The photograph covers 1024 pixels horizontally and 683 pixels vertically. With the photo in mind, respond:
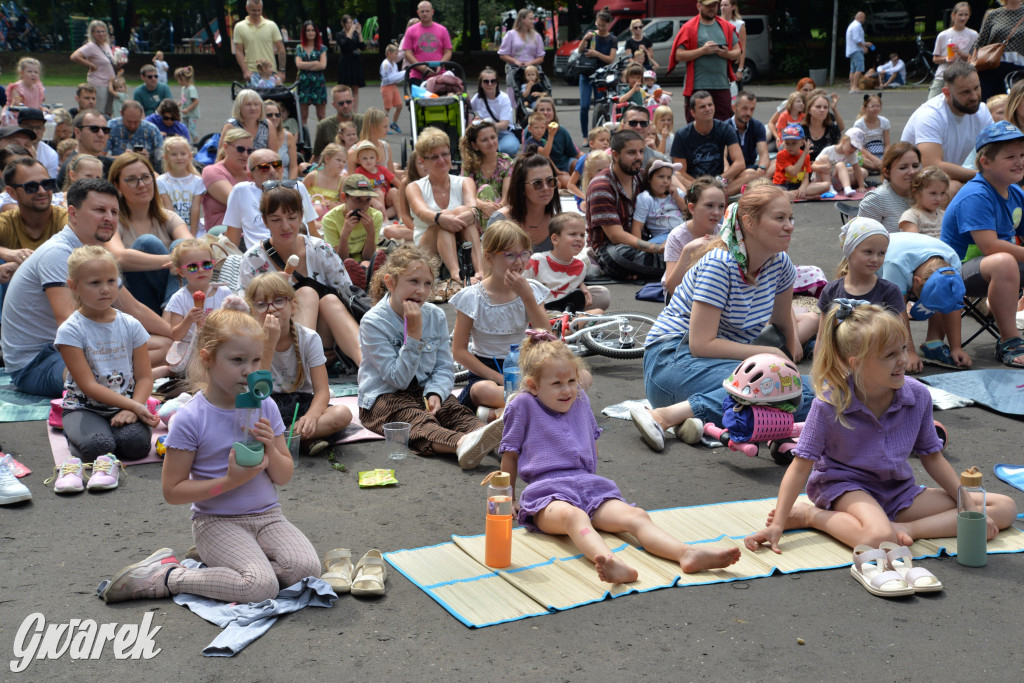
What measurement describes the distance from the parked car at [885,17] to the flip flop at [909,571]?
33392 mm

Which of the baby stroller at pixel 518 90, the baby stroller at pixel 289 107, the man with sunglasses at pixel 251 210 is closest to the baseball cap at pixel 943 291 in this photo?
the man with sunglasses at pixel 251 210

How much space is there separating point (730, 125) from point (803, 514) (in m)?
8.82

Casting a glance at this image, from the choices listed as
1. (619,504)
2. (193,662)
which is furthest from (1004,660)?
(193,662)

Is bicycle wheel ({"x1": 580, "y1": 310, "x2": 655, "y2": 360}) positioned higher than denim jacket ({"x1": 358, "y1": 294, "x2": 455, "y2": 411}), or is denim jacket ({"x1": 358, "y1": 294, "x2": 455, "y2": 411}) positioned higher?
denim jacket ({"x1": 358, "y1": 294, "x2": 455, "y2": 411})

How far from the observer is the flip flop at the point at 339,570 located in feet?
12.9

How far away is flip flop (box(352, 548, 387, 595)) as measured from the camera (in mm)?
3871

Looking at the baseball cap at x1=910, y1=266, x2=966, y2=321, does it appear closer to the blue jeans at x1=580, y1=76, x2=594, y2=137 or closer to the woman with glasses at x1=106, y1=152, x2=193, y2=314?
the woman with glasses at x1=106, y1=152, x2=193, y2=314

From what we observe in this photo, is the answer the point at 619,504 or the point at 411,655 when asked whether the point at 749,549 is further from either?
the point at 411,655

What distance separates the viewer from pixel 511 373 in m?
5.70

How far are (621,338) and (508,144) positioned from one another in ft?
21.2

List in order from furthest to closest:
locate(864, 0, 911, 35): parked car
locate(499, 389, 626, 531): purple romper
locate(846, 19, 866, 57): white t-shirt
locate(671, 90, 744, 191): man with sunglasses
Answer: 1. locate(864, 0, 911, 35): parked car
2. locate(846, 19, 866, 57): white t-shirt
3. locate(671, 90, 744, 191): man with sunglasses
4. locate(499, 389, 626, 531): purple romper

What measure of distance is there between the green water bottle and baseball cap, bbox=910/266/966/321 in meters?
2.77

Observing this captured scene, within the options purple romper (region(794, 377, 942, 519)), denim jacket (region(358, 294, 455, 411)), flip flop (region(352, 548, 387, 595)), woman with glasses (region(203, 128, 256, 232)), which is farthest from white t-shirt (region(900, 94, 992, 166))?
flip flop (region(352, 548, 387, 595))

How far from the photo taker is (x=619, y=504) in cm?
432
